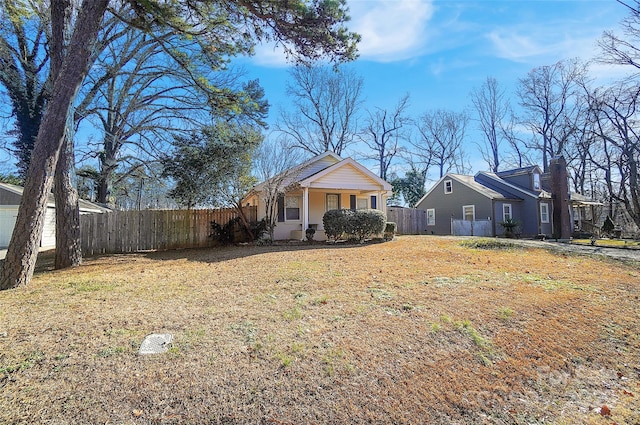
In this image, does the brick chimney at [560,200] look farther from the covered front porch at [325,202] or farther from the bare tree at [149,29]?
the bare tree at [149,29]

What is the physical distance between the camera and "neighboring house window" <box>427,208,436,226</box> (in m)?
25.2

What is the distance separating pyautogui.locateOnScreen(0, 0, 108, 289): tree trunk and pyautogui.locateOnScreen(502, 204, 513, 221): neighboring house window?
22.8m

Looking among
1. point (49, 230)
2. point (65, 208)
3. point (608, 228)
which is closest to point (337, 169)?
point (65, 208)

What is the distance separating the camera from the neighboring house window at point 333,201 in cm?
1688

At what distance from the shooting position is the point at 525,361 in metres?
3.47

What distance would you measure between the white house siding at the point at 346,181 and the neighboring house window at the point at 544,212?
43.7 ft

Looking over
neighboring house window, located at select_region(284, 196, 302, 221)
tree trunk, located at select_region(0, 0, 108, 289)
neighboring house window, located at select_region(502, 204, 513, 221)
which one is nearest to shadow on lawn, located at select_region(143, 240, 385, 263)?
neighboring house window, located at select_region(284, 196, 302, 221)

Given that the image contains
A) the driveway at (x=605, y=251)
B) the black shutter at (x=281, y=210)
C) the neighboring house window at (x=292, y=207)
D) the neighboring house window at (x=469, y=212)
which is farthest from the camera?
the neighboring house window at (x=469, y=212)

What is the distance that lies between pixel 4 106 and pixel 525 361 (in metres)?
22.0

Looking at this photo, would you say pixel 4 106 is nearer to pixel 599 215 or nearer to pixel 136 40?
pixel 136 40

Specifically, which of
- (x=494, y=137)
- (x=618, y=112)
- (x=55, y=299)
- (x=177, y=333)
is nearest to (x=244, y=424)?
(x=177, y=333)

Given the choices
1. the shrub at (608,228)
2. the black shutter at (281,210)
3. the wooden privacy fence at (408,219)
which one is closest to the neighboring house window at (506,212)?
the wooden privacy fence at (408,219)

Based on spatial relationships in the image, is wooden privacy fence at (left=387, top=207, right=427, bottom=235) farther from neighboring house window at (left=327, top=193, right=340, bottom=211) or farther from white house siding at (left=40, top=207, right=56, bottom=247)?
white house siding at (left=40, top=207, right=56, bottom=247)

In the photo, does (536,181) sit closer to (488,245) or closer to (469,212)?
(469,212)
